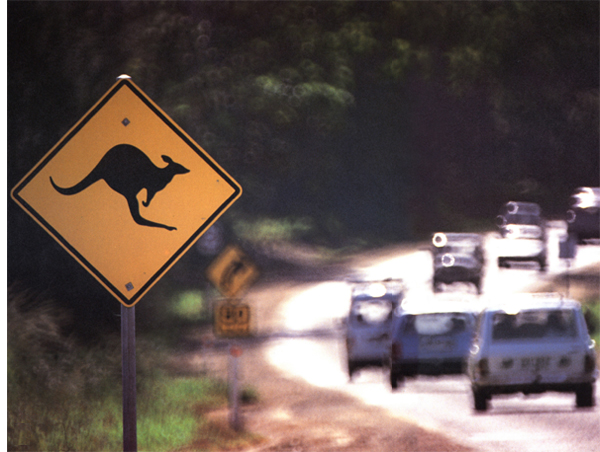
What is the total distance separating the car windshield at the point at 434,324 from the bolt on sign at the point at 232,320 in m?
2.10

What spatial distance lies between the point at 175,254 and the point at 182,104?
32.1 ft

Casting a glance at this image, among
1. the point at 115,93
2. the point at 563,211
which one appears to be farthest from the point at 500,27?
the point at 115,93

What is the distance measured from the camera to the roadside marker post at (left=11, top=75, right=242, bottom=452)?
332 centimetres

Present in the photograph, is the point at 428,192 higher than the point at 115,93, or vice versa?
the point at 428,192

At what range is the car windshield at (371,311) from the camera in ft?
32.5

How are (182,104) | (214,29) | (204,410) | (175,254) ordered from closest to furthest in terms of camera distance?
(175,254) < (204,410) < (182,104) < (214,29)

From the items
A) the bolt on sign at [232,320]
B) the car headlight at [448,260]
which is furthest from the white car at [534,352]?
the car headlight at [448,260]

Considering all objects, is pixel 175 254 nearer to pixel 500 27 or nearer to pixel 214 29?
pixel 214 29

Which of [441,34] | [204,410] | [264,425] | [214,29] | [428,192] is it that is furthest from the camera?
[428,192]

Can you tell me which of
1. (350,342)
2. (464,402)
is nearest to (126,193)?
(350,342)

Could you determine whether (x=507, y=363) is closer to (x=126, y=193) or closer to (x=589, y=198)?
(x=126, y=193)

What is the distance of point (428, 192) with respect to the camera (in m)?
24.6

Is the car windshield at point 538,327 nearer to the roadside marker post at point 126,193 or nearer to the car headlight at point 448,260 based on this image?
the car headlight at point 448,260

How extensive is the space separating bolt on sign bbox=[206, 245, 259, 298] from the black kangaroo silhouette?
619 cm
